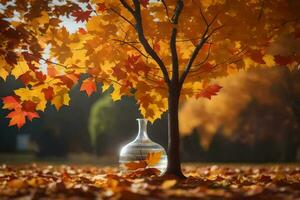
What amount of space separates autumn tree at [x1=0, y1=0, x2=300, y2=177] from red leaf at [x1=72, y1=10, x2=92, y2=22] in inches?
0.5

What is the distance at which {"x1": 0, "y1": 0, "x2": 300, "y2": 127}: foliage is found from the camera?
5492 millimetres

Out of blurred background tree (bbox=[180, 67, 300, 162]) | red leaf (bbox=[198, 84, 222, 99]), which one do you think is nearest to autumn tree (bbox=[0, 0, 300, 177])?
red leaf (bbox=[198, 84, 222, 99])

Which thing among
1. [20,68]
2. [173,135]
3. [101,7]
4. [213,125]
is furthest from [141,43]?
[213,125]

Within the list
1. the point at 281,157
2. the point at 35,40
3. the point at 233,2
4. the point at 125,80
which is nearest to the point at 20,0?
the point at 35,40

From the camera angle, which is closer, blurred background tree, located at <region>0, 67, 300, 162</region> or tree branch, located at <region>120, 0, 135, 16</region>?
tree branch, located at <region>120, 0, 135, 16</region>

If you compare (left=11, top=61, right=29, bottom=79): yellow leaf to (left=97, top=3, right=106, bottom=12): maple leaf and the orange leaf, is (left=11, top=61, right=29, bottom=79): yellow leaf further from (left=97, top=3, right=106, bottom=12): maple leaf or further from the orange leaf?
the orange leaf

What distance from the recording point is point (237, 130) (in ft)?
64.8

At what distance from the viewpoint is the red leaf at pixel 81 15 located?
5.78 meters

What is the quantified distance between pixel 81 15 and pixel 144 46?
A: 0.87 metres

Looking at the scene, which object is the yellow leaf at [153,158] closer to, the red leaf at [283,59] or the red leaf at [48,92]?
the red leaf at [48,92]

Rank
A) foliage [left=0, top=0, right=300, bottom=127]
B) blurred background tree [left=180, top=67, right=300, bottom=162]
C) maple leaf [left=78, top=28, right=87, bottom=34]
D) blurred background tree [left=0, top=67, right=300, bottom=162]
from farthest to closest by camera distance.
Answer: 1. blurred background tree [left=0, top=67, right=300, bottom=162]
2. blurred background tree [left=180, top=67, right=300, bottom=162]
3. maple leaf [left=78, top=28, right=87, bottom=34]
4. foliage [left=0, top=0, right=300, bottom=127]

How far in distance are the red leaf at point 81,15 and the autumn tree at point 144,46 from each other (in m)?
0.01

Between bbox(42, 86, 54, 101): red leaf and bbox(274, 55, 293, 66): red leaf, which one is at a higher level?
bbox(274, 55, 293, 66): red leaf

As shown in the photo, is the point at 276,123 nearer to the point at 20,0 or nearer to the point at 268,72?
the point at 268,72
